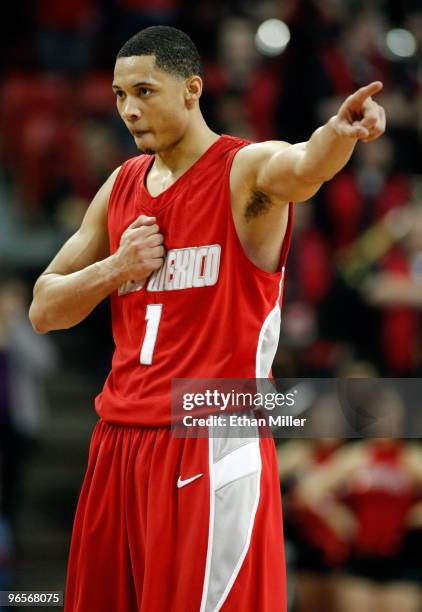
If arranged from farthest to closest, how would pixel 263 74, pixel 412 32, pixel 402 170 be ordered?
pixel 412 32 → pixel 263 74 → pixel 402 170

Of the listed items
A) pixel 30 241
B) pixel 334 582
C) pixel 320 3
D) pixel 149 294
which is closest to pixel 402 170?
pixel 320 3

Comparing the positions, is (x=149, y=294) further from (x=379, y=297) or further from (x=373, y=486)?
(x=379, y=297)

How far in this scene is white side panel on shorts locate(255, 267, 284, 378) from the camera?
11.8ft

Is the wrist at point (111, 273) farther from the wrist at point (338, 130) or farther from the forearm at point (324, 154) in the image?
the wrist at point (338, 130)

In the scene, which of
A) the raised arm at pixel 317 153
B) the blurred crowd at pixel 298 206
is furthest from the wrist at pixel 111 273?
the blurred crowd at pixel 298 206

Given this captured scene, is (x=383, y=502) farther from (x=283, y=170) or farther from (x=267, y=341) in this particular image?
(x=283, y=170)

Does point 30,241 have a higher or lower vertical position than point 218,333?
higher

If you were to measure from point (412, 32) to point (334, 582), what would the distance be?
6.24 m

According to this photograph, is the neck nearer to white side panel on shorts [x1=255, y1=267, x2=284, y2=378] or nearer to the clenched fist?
the clenched fist

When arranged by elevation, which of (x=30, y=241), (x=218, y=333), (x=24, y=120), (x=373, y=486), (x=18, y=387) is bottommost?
(x=218, y=333)

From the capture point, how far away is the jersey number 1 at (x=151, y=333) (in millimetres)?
3619

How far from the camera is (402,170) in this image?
32.1 feet

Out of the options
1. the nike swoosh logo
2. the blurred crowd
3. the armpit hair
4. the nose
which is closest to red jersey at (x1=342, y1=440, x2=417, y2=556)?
the blurred crowd

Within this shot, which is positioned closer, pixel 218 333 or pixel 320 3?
pixel 218 333
